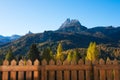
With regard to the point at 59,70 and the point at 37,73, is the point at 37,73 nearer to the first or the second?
the point at 37,73

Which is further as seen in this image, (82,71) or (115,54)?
(115,54)

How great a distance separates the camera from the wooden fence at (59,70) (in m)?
8.51

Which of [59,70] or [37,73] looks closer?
[37,73]

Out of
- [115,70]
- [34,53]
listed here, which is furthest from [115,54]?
[115,70]

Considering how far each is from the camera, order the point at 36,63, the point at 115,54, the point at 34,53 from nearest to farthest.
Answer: the point at 36,63 → the point at 34,53 → the point at 115,54

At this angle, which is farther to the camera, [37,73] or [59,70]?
[59,70]

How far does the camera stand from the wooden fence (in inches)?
335

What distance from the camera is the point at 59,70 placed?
340 inches

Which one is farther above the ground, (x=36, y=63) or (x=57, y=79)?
(x=36, y=63)

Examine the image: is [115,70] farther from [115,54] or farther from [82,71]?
[115,54]

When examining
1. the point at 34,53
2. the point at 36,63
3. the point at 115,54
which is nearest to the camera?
the point at 36,63

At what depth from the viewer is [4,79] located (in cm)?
863

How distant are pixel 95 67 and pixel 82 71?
464 mm

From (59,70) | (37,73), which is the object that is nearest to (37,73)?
(37,73)
